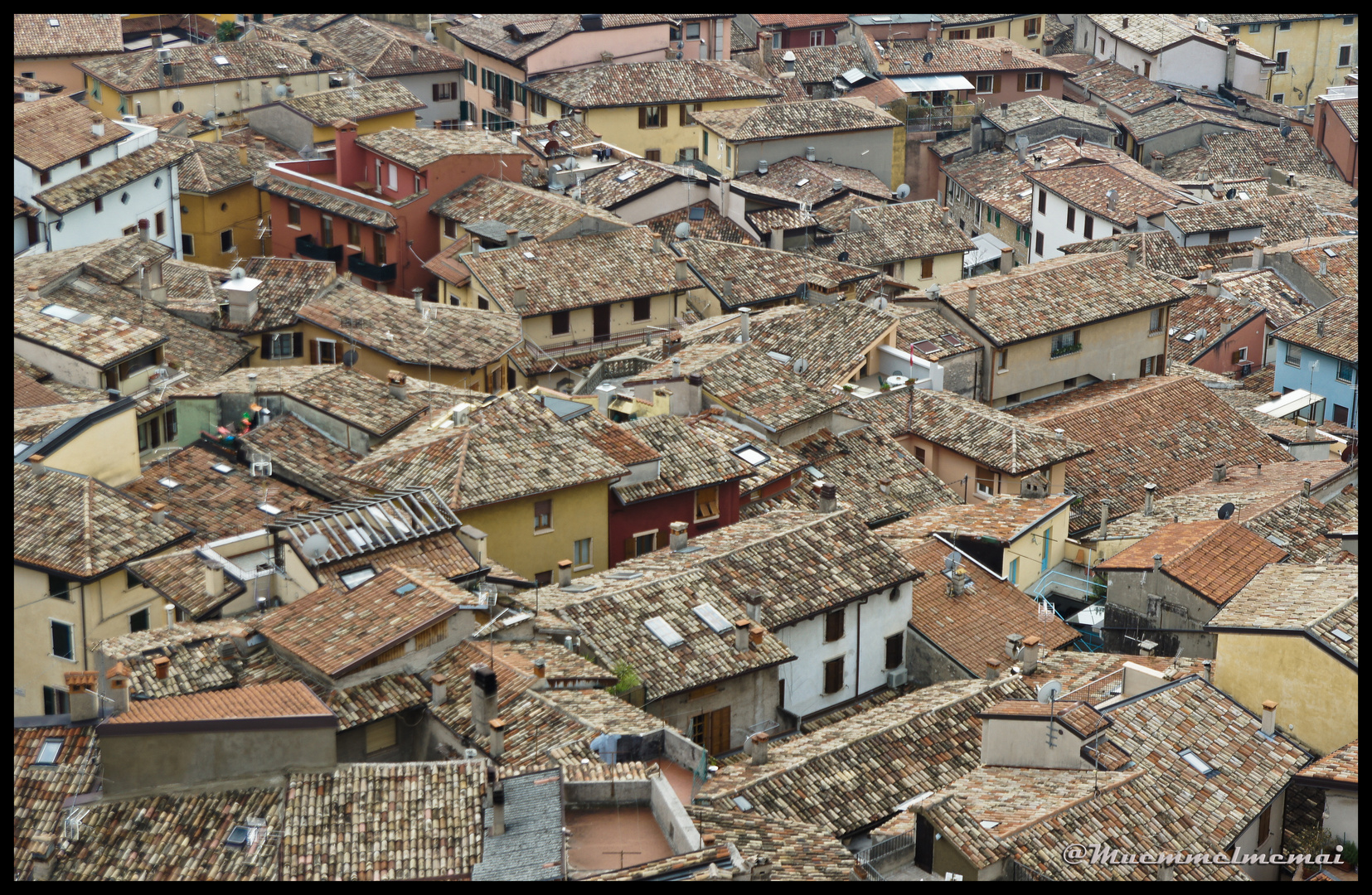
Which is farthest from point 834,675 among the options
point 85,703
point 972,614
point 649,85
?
point 649,85

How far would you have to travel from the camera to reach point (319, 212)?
5734 centimetres

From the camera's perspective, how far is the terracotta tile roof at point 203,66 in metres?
70.2

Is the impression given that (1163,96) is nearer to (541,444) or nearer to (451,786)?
(541,444)

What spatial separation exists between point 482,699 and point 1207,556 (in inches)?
629

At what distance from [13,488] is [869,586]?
15.6 m

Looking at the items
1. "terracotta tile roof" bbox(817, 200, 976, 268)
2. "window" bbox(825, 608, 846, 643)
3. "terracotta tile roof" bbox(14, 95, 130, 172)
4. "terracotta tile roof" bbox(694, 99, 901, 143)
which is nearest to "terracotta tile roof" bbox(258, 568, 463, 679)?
"window" bbox(825, 608, 846, 643)

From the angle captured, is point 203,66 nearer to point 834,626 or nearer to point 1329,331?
point 1329,331

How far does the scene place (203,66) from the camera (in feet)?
234

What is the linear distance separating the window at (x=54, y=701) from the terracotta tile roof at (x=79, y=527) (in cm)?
221

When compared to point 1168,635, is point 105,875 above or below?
above

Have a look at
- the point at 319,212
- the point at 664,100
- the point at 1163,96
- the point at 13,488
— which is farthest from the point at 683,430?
the point at 1163,96

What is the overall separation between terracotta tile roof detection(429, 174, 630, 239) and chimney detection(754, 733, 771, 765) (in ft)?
97.3

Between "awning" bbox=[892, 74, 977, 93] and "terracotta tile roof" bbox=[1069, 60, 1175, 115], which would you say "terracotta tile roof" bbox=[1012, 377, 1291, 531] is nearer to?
"awning" bbox=[892, 74, 977, 93]

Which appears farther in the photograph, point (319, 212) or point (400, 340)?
point (319, 212)
